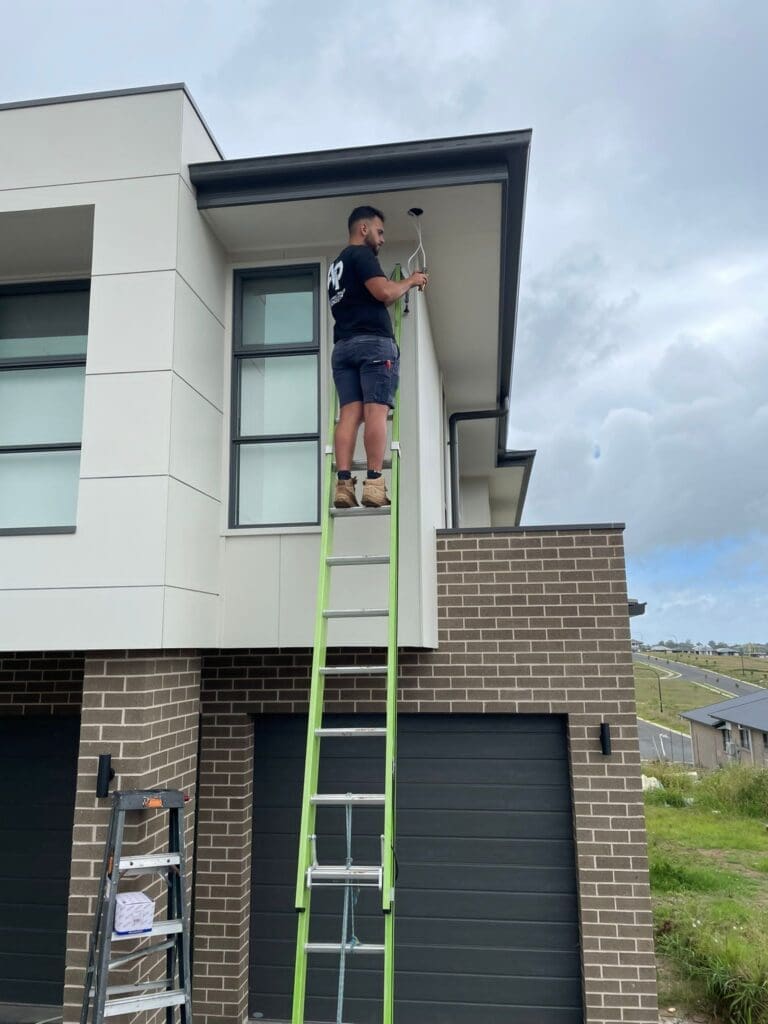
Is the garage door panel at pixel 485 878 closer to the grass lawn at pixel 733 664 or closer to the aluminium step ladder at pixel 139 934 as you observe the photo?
the aluminium step ladder at pixel 139 934

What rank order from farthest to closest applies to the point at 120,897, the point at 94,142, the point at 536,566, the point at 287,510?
the point at 536,566 < the point at 287,510 < the point at 94,142 < the point at 120,897

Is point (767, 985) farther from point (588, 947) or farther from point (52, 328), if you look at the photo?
point (52, 328)

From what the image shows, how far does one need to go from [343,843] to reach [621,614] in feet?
8.90

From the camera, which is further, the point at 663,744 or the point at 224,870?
the point at 663,744

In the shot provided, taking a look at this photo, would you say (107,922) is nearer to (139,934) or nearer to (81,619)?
(139,934)

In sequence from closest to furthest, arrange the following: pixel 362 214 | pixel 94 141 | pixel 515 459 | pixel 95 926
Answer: pixel 95 926 < pixel 362 214 < pixel 94 141 < pixel 515 459

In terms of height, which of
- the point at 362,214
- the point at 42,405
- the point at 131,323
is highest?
the point at 362,214

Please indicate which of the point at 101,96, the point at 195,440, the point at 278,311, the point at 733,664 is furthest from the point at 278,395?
the point at 733,664

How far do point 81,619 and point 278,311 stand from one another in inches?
107

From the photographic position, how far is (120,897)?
3.56m

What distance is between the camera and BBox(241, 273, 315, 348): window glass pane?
5379mm

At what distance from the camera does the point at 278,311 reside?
5.43 m

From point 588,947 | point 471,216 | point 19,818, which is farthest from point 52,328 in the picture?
point 588,947

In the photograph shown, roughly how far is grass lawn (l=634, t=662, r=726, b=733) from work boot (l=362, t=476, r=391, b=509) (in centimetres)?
5048
